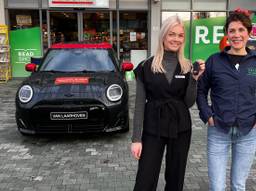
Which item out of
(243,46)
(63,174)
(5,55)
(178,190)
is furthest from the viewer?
(5,55)

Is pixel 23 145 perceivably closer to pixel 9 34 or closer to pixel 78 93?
pixel 78 93

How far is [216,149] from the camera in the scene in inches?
110

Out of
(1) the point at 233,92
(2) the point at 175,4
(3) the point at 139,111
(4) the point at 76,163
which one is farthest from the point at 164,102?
(2) the point at 175,4

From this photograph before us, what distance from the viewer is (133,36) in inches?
512

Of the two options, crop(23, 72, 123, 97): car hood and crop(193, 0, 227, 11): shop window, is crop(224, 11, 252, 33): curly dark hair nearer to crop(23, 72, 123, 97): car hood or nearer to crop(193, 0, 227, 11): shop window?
crop(23, 72, 123, 97): car hood

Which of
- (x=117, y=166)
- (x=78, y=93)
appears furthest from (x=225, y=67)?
(x=78, y=93)

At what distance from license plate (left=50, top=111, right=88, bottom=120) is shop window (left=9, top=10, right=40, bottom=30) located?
812cm

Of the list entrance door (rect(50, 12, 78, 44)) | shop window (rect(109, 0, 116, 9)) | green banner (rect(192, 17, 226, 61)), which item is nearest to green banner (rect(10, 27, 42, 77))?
entrance door (rect(50, 12, 78, 44))

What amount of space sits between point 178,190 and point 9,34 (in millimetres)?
10960

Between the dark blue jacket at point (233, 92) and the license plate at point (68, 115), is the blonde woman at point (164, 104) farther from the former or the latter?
the license plate at point (68, 115)

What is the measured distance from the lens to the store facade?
12336 mm

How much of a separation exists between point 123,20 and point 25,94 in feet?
26.6

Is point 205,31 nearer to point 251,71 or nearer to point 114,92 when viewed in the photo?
point 114,92

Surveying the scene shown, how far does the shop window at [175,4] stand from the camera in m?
12.8
